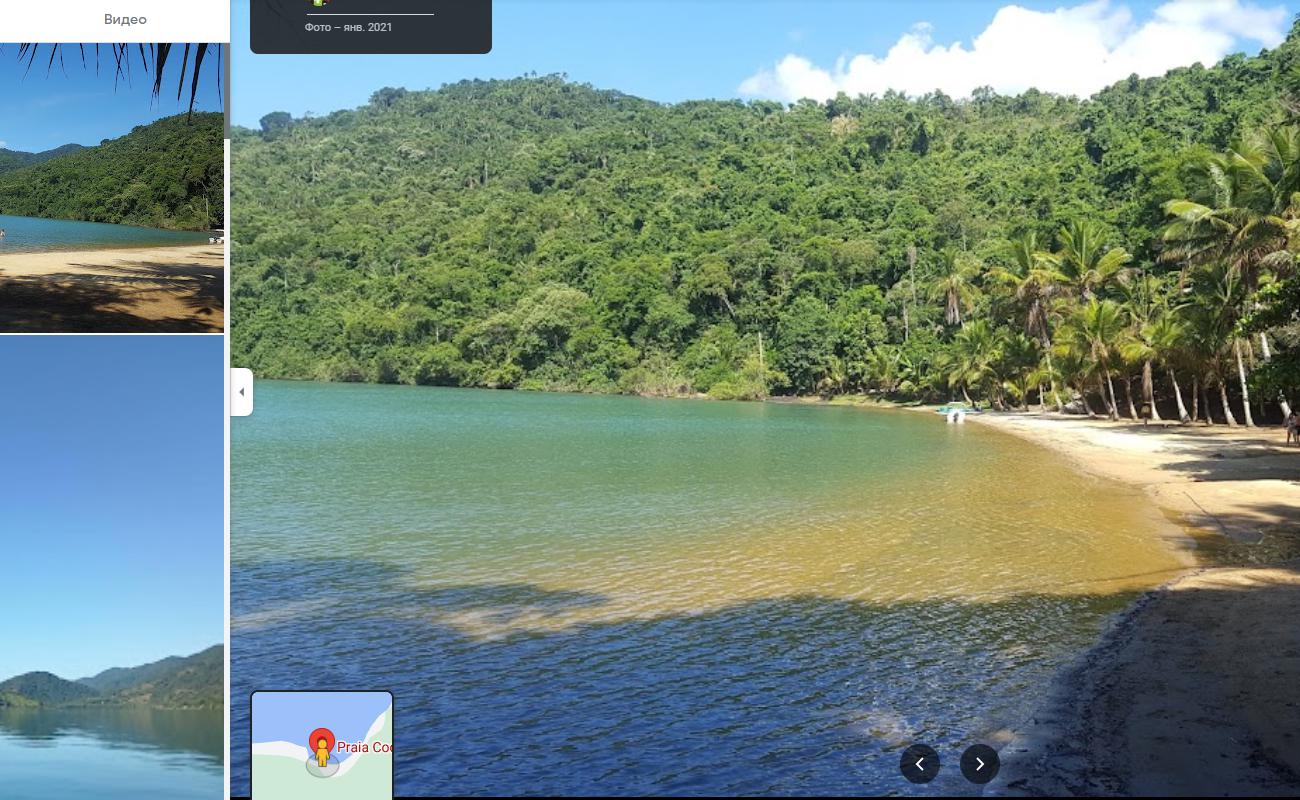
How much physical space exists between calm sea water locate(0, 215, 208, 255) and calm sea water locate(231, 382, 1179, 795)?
255cm

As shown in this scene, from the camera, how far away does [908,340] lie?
2089 inches

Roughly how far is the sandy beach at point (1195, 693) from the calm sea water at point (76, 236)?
343cm

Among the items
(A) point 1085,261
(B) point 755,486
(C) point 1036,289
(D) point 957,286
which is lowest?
(B) point 755,486

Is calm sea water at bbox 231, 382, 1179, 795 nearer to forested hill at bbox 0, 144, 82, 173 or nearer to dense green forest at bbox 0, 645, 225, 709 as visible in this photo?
dense green forest at bbox 0, 645, 225, 709

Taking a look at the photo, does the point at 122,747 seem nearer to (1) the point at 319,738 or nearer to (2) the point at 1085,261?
(1) the point at 319,738

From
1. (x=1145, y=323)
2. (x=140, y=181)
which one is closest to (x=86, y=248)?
(x=140, y=181)

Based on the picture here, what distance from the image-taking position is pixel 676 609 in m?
7.72

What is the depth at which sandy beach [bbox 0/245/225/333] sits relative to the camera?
2576 mm

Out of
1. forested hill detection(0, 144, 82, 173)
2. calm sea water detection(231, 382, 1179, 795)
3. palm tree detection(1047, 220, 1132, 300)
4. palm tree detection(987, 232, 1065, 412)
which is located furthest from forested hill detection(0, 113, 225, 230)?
palm tree detection(987, 232, 1065, 412)

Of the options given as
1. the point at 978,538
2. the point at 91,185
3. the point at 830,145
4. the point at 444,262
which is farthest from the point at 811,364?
the point at 91,185

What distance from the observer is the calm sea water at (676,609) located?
A: 4.58 meters

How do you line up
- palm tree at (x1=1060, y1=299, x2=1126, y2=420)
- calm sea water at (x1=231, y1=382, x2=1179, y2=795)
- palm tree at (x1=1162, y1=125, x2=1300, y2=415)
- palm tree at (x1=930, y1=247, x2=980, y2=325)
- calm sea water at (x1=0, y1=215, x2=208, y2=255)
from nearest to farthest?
calm sea water at (x1=0, y1=215, x2=208, y2=255) < calm sea water at (x1=231, y1=382, x2=1179, y2=795) < palm tree at (x1=1162, y1=125, x2=1300, y2=415) < palm tree at (x1=1060, y1=299, x2=1126, y2=420) < palm tree at (x1=930, y1=247, x2=980, y2=325)

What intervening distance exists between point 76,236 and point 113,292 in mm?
312

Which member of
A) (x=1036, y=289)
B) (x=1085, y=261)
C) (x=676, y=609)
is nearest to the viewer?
(x=676, y=609)
